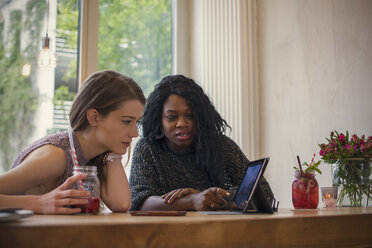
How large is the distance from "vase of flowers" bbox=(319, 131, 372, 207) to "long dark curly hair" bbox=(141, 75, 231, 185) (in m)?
0.55

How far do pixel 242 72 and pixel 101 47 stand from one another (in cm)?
109

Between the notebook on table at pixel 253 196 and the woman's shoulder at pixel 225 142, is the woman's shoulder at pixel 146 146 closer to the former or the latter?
the woman's shoulder at pixel 225 142

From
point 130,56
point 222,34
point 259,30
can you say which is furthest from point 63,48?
point 259,30

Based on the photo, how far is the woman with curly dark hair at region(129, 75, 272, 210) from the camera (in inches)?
81.7

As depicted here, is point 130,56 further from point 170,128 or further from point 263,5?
point 170,128

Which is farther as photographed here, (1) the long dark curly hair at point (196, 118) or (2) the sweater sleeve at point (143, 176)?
(1) the long dark curly hair at point (196, 118)

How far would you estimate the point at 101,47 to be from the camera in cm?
325

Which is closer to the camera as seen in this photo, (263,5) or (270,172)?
(270,172)

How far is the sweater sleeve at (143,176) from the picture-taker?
1933 mm

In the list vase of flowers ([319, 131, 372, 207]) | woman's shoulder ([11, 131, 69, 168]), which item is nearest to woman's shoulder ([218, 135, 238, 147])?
vase of flowers ([319, 131, 372, 207])

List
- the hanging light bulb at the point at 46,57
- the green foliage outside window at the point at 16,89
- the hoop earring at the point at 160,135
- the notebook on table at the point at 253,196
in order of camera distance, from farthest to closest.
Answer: the hanging light bulb at the point at 46,57 < the green foliage outside window at the point at 16,89 < the hoop earring at the point at 160,135 < the notebook on table at the point at 253,196

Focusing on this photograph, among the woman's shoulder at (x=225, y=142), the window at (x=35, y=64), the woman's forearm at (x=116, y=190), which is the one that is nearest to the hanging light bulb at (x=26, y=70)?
the window at (x=35, y=64)

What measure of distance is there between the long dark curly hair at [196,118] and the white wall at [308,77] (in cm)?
74

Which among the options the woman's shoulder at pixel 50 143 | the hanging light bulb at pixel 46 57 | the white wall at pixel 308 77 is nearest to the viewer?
the woman's shoulder at pixel 50 143
